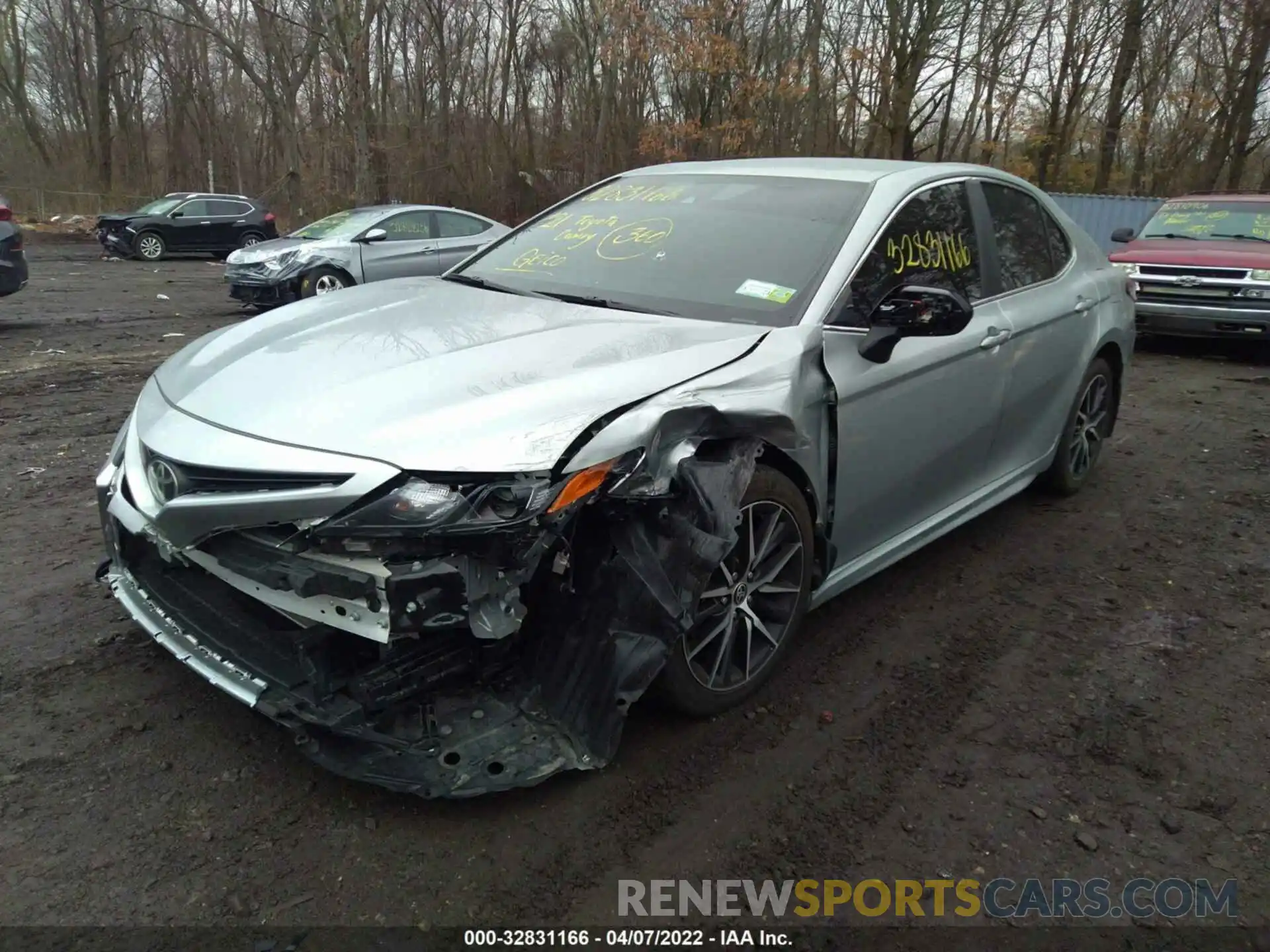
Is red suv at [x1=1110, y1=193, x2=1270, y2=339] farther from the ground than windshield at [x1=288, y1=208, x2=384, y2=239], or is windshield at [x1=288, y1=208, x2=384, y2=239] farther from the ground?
windshield at [x1=288, y1=208, x2=384, y2=239]

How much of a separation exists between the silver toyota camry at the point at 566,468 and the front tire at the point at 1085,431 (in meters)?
1.13

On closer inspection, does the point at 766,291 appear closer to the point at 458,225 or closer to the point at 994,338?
the point at 994,338

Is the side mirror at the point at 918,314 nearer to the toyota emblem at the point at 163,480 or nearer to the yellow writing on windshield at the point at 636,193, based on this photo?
the yellow writing on windshield at the point at 636,193

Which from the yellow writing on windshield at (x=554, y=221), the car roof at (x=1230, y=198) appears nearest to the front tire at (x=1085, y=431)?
the yellow writing on windshield at (x=554, y=221)

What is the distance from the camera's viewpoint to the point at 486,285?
392 cm

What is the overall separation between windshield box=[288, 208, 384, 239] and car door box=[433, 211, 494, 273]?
2.76 feet

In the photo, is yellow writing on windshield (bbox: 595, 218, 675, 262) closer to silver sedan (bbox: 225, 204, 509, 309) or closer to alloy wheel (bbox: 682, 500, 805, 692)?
alloy wheel (bbox: 682, 500, 805, 692)

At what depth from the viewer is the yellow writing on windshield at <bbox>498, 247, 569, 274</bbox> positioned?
3928 millimetres

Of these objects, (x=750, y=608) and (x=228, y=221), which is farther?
(x=228, y=221)

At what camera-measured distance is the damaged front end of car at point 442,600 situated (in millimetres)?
2307

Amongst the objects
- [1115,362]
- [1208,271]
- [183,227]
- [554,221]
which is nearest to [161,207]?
[183,227]

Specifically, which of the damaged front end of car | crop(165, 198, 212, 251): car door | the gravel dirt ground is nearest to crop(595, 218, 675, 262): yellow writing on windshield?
the damaged front end of car

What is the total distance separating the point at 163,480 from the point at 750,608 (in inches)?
69.4
